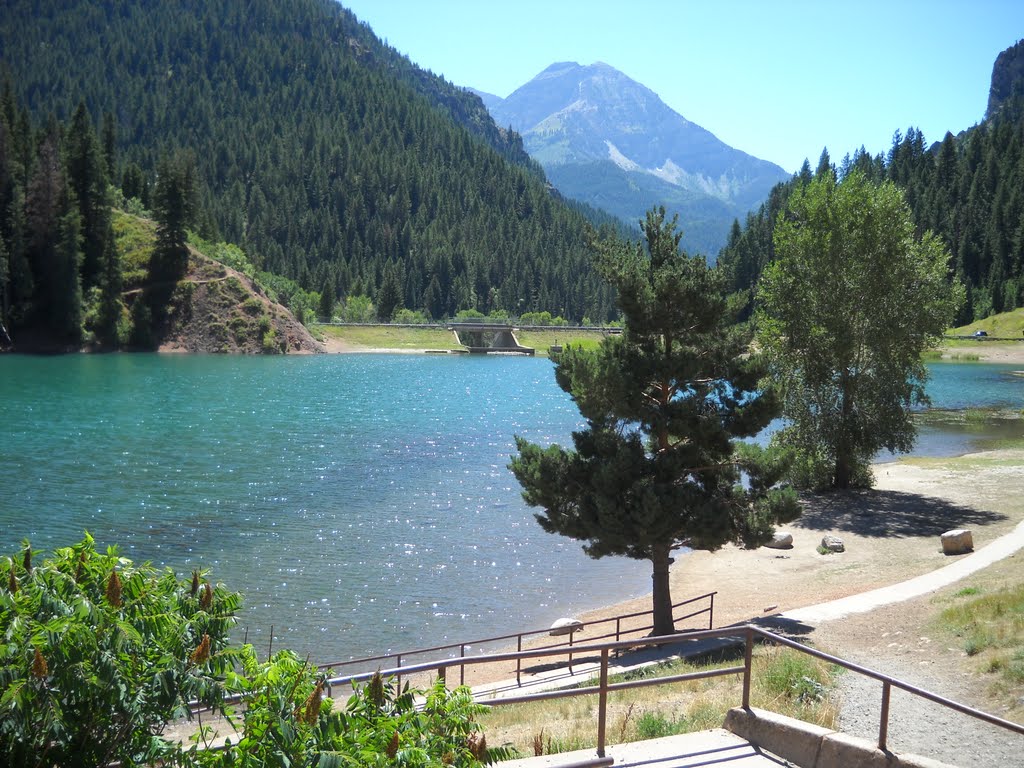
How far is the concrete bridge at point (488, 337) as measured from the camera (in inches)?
6511

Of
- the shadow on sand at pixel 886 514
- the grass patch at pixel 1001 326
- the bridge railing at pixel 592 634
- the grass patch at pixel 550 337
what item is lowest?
the bridge railing at pixel 592 634

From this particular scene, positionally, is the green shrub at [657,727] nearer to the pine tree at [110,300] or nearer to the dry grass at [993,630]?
the dry grass at [993,630]

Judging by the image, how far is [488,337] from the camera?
168 meters

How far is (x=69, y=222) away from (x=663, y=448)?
102 m

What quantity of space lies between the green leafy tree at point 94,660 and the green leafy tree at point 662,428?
14459 millimetres

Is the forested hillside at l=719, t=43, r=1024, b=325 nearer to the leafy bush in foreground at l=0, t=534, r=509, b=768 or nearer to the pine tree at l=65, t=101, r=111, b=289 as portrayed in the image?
the pine tree at l=65, t=101, r=111, b=289

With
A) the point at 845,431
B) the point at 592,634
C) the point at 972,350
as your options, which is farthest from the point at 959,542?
the point at 972,350

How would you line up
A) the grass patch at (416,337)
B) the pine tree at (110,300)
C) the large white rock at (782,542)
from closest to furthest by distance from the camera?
the large white rock at (782,542), the pine tree at (110,300), the grass patch at (416,337)

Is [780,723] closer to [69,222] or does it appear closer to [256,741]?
[256,741]

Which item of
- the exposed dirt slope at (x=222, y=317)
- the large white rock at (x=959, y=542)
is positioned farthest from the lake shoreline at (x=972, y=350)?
the large white rock at (x=959, y=542)

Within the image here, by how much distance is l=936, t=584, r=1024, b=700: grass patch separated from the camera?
12888 millimetres

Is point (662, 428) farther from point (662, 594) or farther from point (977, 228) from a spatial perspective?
point (977, 228)

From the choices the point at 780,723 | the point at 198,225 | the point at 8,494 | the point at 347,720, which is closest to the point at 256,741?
the point at 347,720

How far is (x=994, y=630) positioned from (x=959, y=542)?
12607 mm
